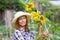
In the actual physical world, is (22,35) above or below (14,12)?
below

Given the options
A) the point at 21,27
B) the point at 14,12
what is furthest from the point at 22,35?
the point at 14,12

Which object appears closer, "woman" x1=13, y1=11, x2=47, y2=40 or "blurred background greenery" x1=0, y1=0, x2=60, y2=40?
"woman" x1=13, y1=11, x2=47, y2=40

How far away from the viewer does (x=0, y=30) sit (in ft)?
14.4

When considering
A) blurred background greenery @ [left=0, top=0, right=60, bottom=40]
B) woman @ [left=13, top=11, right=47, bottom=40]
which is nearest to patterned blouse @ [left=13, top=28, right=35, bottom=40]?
woman @ [left=13, top=11, right=47, bottom=40]

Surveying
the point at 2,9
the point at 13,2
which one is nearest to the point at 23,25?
the point at 13,2

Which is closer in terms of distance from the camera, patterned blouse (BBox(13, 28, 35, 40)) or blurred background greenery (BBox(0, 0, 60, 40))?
patterned blouse (BBox(13, 28, 35, 40))

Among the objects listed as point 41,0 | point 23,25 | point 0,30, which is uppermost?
point 41,0

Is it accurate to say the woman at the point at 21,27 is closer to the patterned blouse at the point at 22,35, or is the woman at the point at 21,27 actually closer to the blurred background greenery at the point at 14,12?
the patterned blouse at the point at 22,35

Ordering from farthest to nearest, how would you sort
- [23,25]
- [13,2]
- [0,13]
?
[0,13]
[13,2]
[23,25]

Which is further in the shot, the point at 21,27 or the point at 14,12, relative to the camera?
the point at 14,12

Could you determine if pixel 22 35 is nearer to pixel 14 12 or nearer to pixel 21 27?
pixel 21 27

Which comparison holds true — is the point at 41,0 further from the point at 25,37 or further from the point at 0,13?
the point at 0,13

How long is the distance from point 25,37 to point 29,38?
45 millimetres

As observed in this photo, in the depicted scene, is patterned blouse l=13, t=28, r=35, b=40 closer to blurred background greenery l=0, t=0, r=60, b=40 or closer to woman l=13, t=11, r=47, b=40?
woman l=13, t=11, r=47, b=40
